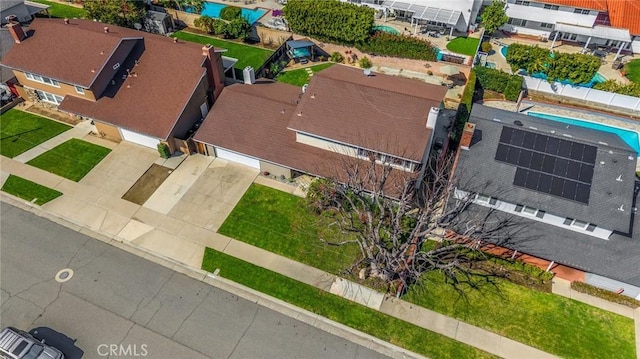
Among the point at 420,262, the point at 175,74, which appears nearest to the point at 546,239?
the point at 420,262

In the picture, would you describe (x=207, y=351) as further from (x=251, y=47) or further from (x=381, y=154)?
(x=251, y=47)

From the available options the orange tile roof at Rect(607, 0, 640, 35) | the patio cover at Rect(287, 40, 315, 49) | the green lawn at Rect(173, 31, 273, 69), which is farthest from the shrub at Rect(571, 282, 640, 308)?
the green lawn at Rect(173, 31, 273, 69)

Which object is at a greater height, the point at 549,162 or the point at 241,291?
the point at 549,162

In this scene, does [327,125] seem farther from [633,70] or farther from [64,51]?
[633,70]

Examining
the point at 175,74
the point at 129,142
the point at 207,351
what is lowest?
the point at 207,351

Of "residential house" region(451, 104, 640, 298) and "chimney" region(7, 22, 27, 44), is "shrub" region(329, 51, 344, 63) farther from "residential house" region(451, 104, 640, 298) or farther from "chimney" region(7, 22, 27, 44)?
"chimney" region(7, 22, 27, 44)

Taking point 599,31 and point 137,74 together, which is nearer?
point 137,74

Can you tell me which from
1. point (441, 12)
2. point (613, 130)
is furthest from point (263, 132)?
point (613, 130)
